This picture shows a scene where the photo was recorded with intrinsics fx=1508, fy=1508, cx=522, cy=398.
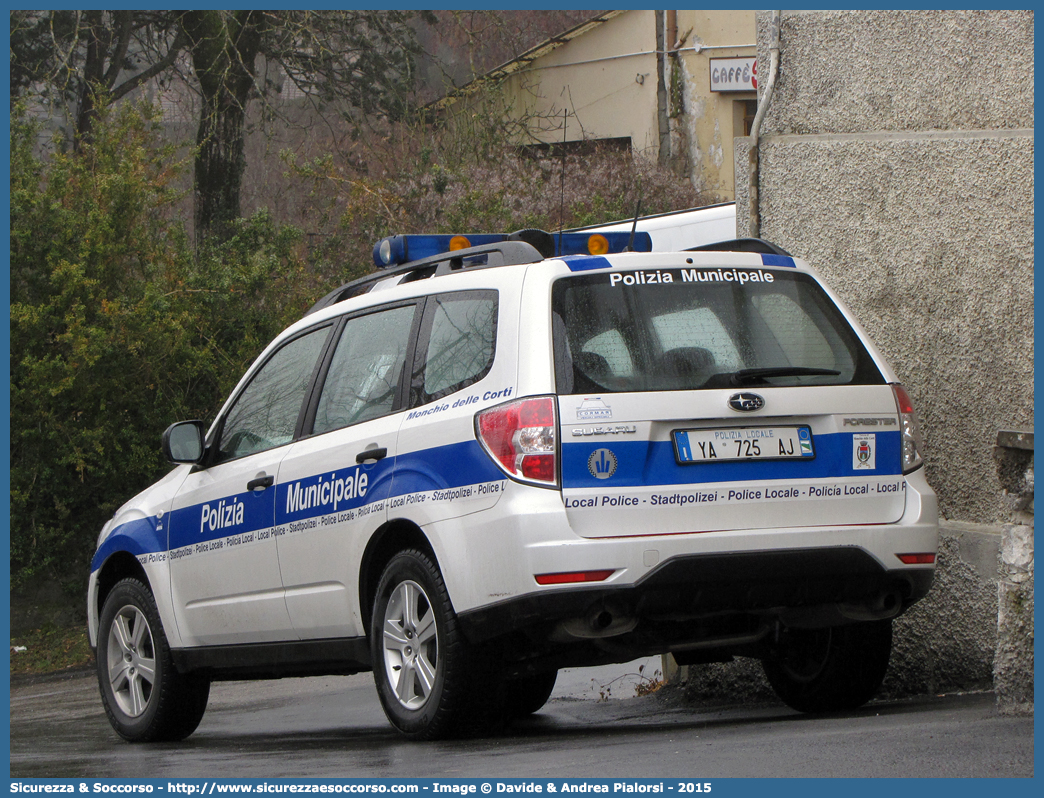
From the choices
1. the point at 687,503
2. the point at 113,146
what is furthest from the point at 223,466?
the point at 113,146

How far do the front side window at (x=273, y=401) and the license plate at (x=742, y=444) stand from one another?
77.2 inches

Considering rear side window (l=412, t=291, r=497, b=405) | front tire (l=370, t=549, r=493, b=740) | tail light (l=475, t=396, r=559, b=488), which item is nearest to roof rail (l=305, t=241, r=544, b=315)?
rear side window (l=412, t=291, r=497, b=405)

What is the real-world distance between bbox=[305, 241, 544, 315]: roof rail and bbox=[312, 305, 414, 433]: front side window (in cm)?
25

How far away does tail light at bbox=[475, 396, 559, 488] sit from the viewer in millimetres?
5098

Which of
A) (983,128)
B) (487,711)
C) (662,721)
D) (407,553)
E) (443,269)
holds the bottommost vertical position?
(662,721)

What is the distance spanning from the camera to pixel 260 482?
647 cm

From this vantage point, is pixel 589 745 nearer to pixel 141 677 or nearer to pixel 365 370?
pixel 365 370

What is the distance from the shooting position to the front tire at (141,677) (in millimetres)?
7059

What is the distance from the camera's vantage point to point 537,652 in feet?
18.1

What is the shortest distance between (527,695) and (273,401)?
2.11 meters

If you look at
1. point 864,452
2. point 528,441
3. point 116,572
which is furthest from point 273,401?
point 864,452

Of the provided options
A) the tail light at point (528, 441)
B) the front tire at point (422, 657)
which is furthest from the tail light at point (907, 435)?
the front tire at point (422, 657)

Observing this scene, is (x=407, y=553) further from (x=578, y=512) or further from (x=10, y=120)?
(x=10, y=120)

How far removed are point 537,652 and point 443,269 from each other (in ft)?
5.32
